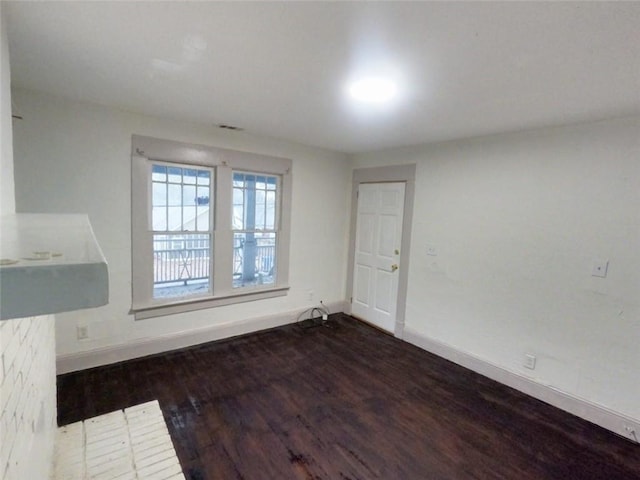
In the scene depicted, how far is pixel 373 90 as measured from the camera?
2.08 m

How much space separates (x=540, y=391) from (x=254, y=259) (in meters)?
3.21

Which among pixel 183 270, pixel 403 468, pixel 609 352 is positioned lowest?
pixel 403 468

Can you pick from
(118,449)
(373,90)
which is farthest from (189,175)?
(118,449)

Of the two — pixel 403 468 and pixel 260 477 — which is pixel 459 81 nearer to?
pixel 403 468

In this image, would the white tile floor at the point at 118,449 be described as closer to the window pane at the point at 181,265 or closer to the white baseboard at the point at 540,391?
the window pane at the point at 181,265

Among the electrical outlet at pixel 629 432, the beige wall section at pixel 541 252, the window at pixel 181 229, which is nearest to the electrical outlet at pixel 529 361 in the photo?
the beige wall section at pixel 541 252

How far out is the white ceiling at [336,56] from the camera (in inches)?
51.1

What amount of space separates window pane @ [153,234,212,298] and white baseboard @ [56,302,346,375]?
0.44 meters

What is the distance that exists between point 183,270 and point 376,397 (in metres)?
2.36

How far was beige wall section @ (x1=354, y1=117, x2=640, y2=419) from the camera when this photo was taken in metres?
2.34

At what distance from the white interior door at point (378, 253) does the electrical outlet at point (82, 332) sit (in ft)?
10.4

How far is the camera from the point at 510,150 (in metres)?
2.92

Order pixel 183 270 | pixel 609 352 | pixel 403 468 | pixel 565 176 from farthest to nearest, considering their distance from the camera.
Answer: pixel 183 270 → pixel 565 176 → pixel 609 352 → pixel 403 468

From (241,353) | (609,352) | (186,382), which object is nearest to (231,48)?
(186,382)
